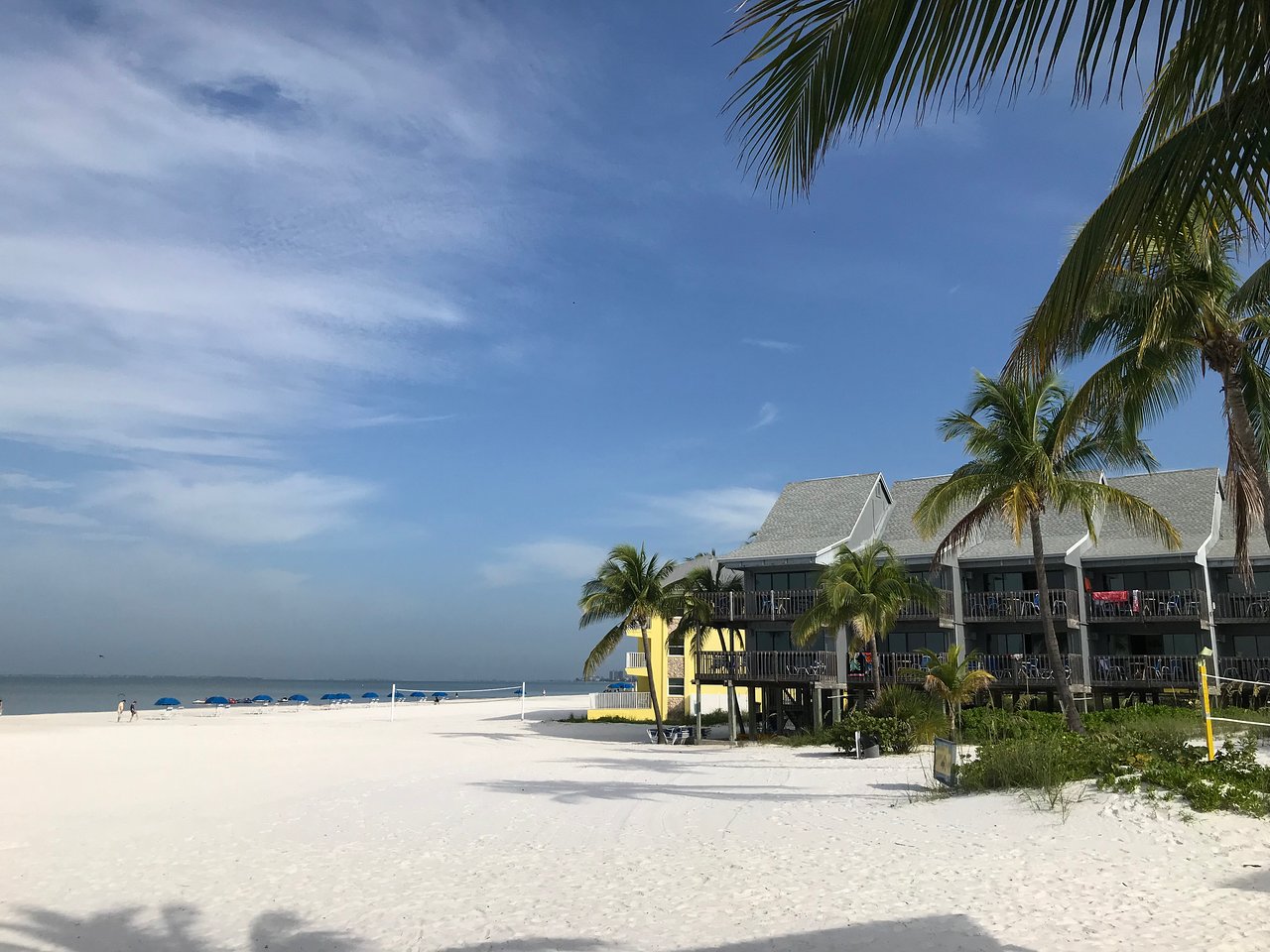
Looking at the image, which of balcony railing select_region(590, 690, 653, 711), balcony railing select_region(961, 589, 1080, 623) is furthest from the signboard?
balcony railing select_region(590, 690, 653, 711)

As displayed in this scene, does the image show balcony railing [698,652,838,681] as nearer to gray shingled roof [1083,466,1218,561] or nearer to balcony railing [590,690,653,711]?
gray shingled roof [1083,466,1218,561]

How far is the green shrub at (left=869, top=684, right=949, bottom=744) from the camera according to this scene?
24219 millimetres

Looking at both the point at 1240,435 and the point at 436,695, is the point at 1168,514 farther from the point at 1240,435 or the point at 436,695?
the point at 436,695

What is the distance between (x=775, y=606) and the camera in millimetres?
32469

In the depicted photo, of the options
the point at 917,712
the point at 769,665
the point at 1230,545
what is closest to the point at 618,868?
the point at 917,712

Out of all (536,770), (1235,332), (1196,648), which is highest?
(1235,332)

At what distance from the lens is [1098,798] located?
12.1 m

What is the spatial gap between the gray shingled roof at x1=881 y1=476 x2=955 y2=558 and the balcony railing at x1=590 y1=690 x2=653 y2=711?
639 inches

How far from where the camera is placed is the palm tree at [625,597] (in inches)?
1262

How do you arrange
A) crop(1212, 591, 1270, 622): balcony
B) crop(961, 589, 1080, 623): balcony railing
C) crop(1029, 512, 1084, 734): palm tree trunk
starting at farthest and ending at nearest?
crop(961, 589, 1080, 623): balcony railing
crop(1212, 591, 1270, 622): balcony
crop(1029, 512, 1084, 734): palm tree trunk

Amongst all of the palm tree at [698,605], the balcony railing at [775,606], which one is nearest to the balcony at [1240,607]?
the balcony railing at [775,606]

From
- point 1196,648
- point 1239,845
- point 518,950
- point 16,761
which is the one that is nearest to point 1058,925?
point 1239,845

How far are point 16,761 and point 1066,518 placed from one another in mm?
32575

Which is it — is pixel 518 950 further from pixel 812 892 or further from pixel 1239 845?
pixel 1239 845
